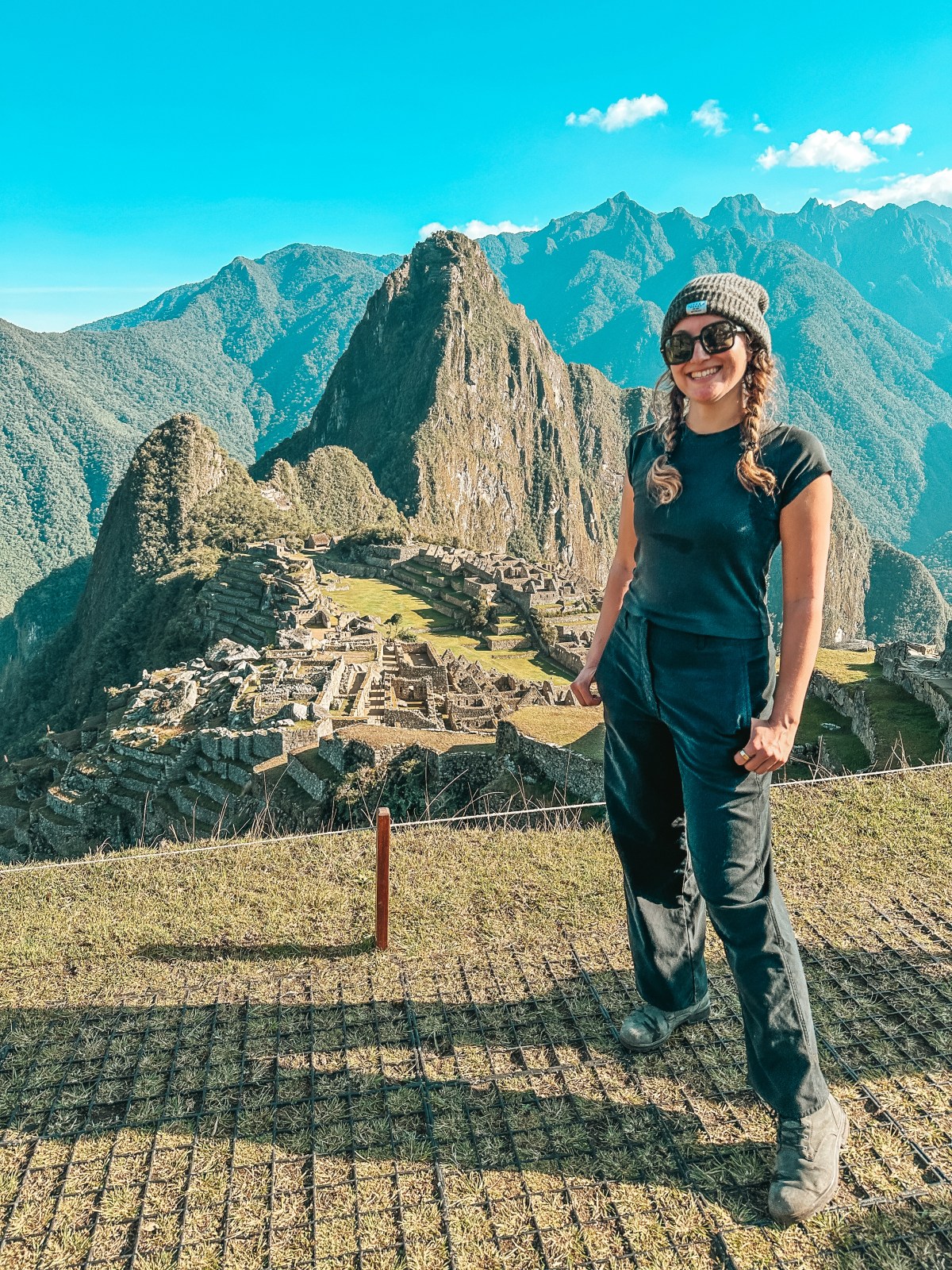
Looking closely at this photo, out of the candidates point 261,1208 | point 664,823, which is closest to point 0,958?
point 261,1208

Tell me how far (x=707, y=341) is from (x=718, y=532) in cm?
47

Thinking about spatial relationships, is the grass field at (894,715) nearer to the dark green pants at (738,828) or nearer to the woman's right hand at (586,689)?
the woman's right hand at (586,689)

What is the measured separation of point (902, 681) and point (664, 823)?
1065 cm

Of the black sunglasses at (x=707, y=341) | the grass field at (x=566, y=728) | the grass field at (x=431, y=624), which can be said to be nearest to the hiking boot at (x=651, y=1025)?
the black sunglasses at (x=707, y=341)

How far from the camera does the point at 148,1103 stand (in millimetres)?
2438

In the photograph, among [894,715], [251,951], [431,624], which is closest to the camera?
[251,951]

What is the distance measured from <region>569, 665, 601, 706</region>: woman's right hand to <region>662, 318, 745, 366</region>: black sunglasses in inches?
38.5

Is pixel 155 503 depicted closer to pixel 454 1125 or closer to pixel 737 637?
pixel 454 1125

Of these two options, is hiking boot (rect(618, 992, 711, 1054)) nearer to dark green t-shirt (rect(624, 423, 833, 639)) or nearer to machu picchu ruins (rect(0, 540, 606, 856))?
dark green t-shirt (rect(624, 423, 833, 639))

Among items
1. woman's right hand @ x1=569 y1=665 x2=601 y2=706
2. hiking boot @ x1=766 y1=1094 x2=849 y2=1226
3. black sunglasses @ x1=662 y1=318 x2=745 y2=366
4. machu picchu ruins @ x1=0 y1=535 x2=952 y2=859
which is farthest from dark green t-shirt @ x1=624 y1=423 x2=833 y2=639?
machu picchu ruins @ x1=0 y1=535 x2=952 y2=859

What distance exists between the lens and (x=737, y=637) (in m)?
2.06

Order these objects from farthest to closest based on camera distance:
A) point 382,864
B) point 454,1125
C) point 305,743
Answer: point 305,743, point 382,864, point 454,1125

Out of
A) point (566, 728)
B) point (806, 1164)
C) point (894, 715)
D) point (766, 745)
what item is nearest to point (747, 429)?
point (766, 745)

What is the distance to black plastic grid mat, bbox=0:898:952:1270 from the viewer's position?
1964 millimetres
